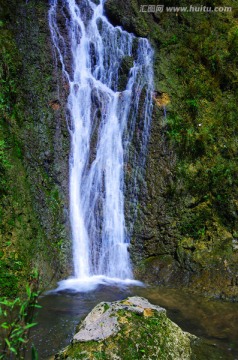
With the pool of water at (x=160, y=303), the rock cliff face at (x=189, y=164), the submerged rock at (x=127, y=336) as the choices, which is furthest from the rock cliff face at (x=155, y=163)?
the submerged rock at (x=127, y=336)

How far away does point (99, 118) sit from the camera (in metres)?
9.97

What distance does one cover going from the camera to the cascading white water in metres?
8.78

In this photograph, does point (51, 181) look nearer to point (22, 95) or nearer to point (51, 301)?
point (22, 95)

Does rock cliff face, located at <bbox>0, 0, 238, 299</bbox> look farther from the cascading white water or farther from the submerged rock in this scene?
the submerged rock

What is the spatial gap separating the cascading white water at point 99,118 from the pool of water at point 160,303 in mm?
1214

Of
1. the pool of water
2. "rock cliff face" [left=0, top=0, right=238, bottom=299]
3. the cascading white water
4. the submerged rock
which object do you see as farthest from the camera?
the cascading white water

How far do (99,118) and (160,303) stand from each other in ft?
17.5

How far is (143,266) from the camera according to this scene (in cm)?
859

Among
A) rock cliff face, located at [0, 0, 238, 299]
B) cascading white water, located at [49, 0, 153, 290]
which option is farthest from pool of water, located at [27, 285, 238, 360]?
cascading white water, located at [49, 0, 153, 290]

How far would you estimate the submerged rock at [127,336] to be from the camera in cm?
371

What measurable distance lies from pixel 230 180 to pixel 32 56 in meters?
6.38

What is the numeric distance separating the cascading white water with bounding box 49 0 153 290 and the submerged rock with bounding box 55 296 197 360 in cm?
412

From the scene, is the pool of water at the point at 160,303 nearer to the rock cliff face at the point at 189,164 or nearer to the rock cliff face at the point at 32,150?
the rock cliff face at the point at 189,164

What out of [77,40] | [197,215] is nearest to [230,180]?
[197,215]
